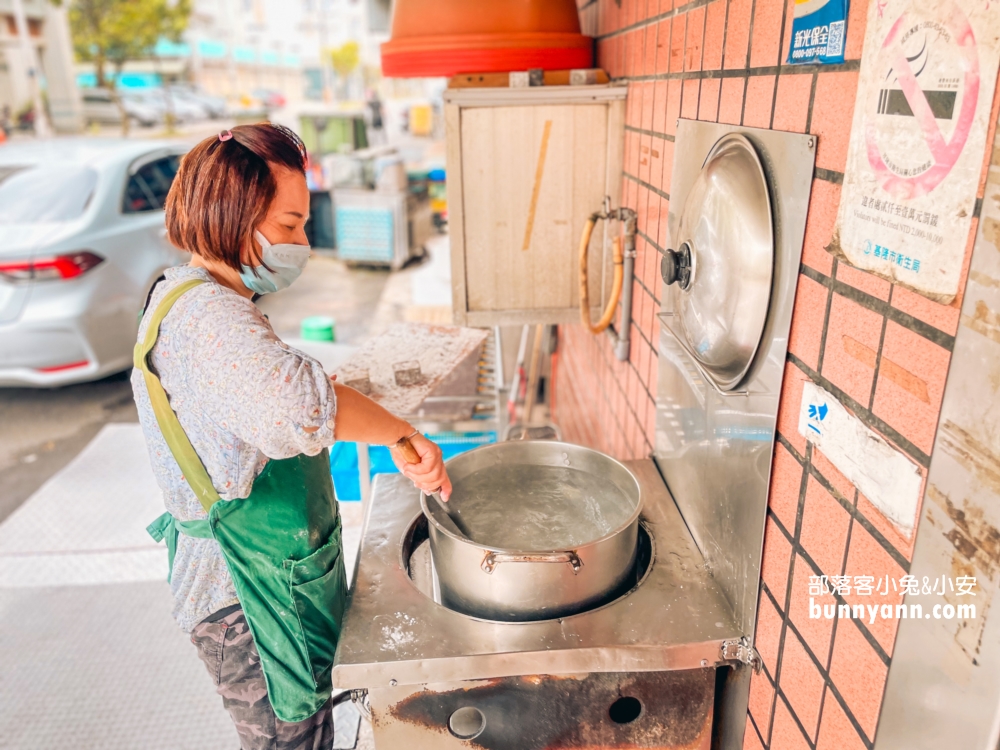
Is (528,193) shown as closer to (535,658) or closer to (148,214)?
(535,658)

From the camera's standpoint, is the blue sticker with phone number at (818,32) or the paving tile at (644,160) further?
the paving tile at (644,160)

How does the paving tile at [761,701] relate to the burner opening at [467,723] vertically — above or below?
above

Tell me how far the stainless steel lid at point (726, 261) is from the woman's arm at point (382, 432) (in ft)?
1.91

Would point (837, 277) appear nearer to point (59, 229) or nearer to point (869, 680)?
point (869, 680)

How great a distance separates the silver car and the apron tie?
3.08m

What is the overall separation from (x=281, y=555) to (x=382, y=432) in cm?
38

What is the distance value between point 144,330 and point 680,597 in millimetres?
1186

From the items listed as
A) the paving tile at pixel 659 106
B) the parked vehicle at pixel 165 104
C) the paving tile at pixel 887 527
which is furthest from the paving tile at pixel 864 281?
the parked vehicle at pixel 165 104

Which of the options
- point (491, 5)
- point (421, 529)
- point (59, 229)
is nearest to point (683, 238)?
point (421, 529)

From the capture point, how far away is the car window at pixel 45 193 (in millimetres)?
4809

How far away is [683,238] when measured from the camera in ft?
4.91

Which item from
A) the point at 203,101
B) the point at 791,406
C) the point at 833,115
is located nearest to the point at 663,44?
the point at 833,115

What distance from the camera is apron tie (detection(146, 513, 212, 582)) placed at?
1.49 m

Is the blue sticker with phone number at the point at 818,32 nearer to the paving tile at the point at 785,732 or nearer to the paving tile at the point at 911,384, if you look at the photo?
the paving tile at the point at 911,384
